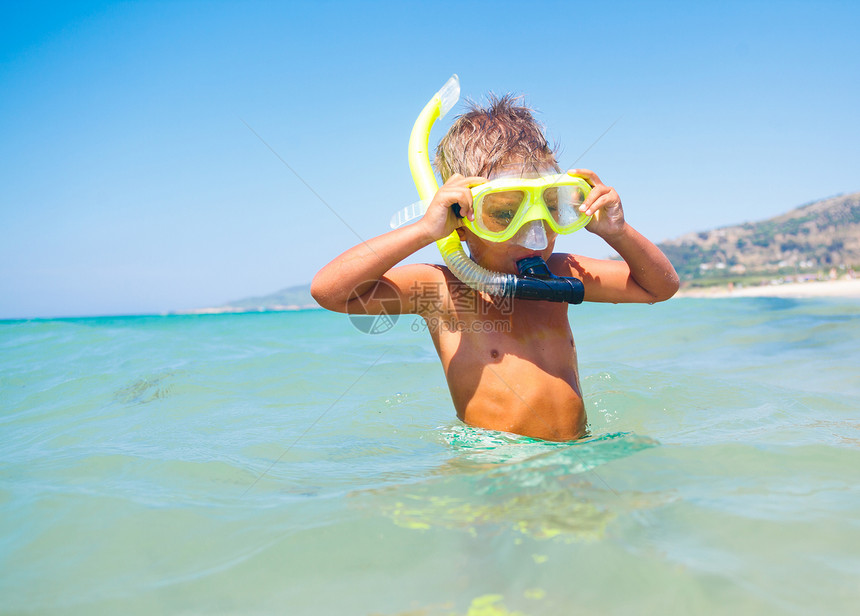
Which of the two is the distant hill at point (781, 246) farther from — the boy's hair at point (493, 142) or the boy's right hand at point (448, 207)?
the boy's right hand at point (448, 207)

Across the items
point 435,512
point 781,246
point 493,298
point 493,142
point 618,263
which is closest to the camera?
point 435,512

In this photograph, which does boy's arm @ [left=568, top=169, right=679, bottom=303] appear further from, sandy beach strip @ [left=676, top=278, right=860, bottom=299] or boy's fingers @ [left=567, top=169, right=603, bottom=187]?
sandy beach strip @ [left=676, top=278, right=860, bottom=299]

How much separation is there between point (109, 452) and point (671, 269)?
2723 millimetres

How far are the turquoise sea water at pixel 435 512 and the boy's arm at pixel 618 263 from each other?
685 millimetres

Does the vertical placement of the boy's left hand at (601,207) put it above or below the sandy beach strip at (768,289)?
above

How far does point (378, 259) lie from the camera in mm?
2199

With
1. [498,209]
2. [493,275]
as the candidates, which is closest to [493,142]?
[498,209]

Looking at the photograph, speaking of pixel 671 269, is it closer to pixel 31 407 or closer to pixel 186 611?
pixel 186 611

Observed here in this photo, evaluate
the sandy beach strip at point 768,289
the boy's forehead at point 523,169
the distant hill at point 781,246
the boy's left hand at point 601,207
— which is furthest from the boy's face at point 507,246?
the distant hill at point 781,246

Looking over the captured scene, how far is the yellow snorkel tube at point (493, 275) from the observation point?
86.0 inches

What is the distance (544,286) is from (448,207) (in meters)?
0.48

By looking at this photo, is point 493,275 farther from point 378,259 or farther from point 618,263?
point 618,263

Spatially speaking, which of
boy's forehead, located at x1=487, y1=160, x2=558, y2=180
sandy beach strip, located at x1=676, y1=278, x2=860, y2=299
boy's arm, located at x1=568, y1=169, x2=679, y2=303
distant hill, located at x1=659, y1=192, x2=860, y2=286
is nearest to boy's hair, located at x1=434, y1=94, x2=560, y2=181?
boy's forehead, located at x1=487, y1=160, x2=558, y2=180

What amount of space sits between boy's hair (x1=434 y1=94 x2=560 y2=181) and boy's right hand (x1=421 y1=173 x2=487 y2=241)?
22 cm
